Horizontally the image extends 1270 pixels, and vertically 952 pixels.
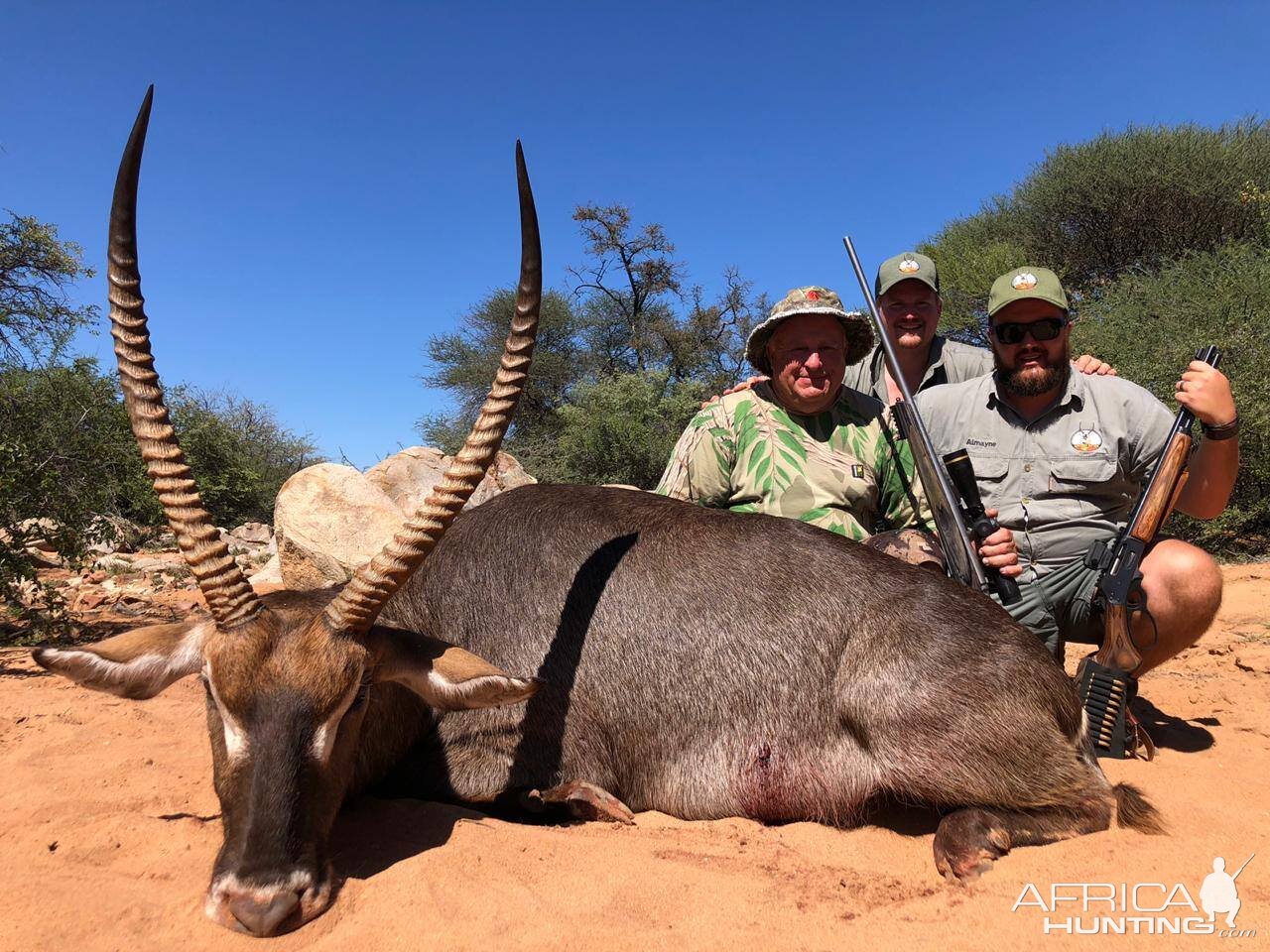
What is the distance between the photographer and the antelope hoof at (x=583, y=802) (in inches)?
143

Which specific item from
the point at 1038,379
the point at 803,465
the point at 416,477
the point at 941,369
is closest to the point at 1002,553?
the point at 803,465

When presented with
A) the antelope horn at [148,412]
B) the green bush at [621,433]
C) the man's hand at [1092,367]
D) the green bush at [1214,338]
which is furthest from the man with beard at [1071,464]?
the green bush at [621,433]

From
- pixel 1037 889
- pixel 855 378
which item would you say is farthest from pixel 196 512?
pixel 855 378

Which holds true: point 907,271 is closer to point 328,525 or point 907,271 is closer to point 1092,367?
point 1092,367

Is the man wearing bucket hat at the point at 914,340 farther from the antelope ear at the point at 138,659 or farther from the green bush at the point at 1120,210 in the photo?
the green bush at the point at 1120,210

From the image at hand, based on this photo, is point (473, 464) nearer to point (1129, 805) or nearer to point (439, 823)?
point (439, 823)

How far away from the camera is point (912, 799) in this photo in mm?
3539

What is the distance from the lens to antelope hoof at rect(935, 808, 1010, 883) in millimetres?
3168

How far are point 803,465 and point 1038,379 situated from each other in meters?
1.61

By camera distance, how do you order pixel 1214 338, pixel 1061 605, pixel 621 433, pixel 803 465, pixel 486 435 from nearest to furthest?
pixel 486 435 → pixel 1061 605 → pixel 803 465 → pixel 1214 338 → pixel 621 433

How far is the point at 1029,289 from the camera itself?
5379 millimetres

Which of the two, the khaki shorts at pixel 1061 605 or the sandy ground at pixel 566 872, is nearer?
the sandy ground at pixel 566 872

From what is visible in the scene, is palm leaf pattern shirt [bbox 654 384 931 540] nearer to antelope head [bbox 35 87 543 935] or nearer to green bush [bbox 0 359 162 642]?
antelope head [bbox 35 87 543 935]

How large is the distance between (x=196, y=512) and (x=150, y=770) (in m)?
1.71
